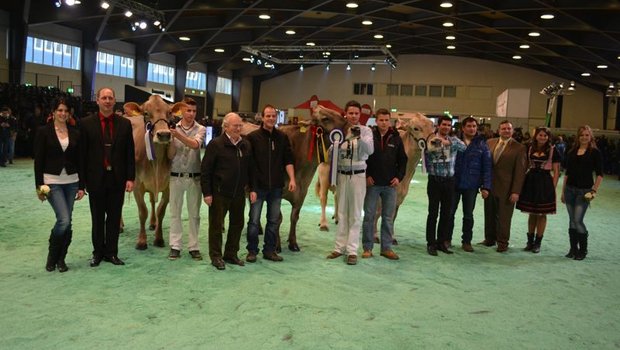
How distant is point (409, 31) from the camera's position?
29359 millimetres

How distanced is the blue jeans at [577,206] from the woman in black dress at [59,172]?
6348 millimetres

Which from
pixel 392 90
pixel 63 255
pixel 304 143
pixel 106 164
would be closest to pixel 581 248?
pixel 304 143

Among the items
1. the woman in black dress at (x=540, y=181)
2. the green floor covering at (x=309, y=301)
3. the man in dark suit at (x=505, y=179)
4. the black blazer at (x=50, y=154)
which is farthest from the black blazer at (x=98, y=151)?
the woman in black dress at (x=540, y=181)

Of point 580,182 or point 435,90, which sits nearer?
point 580,182

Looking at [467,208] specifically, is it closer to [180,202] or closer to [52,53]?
[180,202]

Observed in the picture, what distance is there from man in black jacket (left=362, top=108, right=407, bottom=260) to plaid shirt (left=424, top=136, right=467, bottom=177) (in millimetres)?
569

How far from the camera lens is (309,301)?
5.12m

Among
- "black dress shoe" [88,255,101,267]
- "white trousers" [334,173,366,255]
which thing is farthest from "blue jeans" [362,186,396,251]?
"black dress shoe" [88,255,101,267]

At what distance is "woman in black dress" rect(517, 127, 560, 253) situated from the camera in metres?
7.52

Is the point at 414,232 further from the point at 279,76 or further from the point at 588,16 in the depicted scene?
the point at 279,76

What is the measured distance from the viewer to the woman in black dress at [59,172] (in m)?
5.46

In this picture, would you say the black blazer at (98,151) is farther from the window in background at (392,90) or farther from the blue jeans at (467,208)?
the window in background at (392,90)

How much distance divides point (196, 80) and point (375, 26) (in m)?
16.1

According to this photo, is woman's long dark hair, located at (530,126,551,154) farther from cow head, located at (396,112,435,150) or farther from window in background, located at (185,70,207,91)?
window in background, located at (185,70,207,91)
